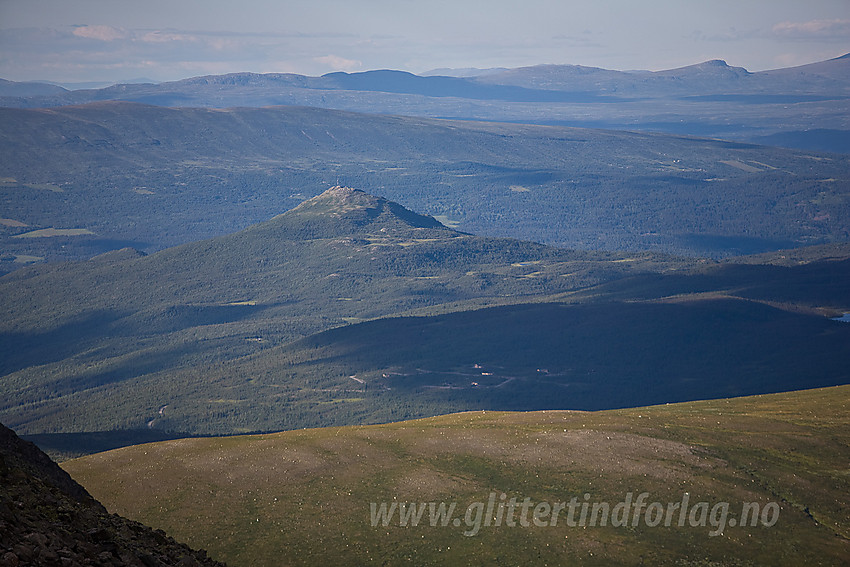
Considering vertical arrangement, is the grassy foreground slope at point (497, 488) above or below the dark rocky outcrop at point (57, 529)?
below

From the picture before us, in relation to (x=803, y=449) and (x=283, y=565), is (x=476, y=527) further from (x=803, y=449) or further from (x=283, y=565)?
(x=803, y=449)

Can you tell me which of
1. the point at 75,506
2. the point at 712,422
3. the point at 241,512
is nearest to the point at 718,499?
the point at 712,422

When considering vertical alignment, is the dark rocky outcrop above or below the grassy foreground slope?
above

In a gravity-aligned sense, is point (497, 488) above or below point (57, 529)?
below

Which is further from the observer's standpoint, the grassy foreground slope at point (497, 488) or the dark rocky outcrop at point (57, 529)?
the grassy foreground slope at point (497, 488)

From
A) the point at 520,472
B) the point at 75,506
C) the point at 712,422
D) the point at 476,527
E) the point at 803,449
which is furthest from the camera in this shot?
the point at 712,422

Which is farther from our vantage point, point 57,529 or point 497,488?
point 497,488

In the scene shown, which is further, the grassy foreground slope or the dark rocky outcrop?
the grassy foreground slope

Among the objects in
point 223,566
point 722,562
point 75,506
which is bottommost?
point 722,562
